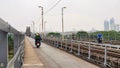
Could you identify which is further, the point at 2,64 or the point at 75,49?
the point at 75,49

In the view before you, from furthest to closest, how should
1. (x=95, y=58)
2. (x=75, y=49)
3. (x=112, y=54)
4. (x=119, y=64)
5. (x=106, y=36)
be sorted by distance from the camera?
1. (x=106, y=36)
2. (x=75, y=49)
3. (x=95, y=58)
4. (x=112, y=54)
5. (x=119, y=64)

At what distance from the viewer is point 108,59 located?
12.8 m

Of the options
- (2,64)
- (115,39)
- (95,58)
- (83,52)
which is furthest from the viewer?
(115,39)

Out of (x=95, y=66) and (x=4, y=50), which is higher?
(x=4, y=50)

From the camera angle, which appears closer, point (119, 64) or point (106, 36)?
point (119, 64)

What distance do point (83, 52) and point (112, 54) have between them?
15.2 feet

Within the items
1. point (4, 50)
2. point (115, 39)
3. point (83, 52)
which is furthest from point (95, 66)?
point (115, 39)

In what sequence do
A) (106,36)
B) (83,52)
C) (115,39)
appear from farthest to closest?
1. (106,36)
2. (115,39)
3. (83,52)

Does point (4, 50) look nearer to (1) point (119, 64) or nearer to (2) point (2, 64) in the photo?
(2) point (2, 64)

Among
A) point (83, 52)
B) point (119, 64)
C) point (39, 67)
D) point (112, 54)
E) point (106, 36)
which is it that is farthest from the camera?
point (106, 36)

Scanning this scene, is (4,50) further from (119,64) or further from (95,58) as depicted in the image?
(95,58)

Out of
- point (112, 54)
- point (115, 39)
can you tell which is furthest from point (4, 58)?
point (115, 39)

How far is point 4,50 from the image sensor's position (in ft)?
11.3

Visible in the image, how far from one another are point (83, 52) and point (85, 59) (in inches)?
94.7
